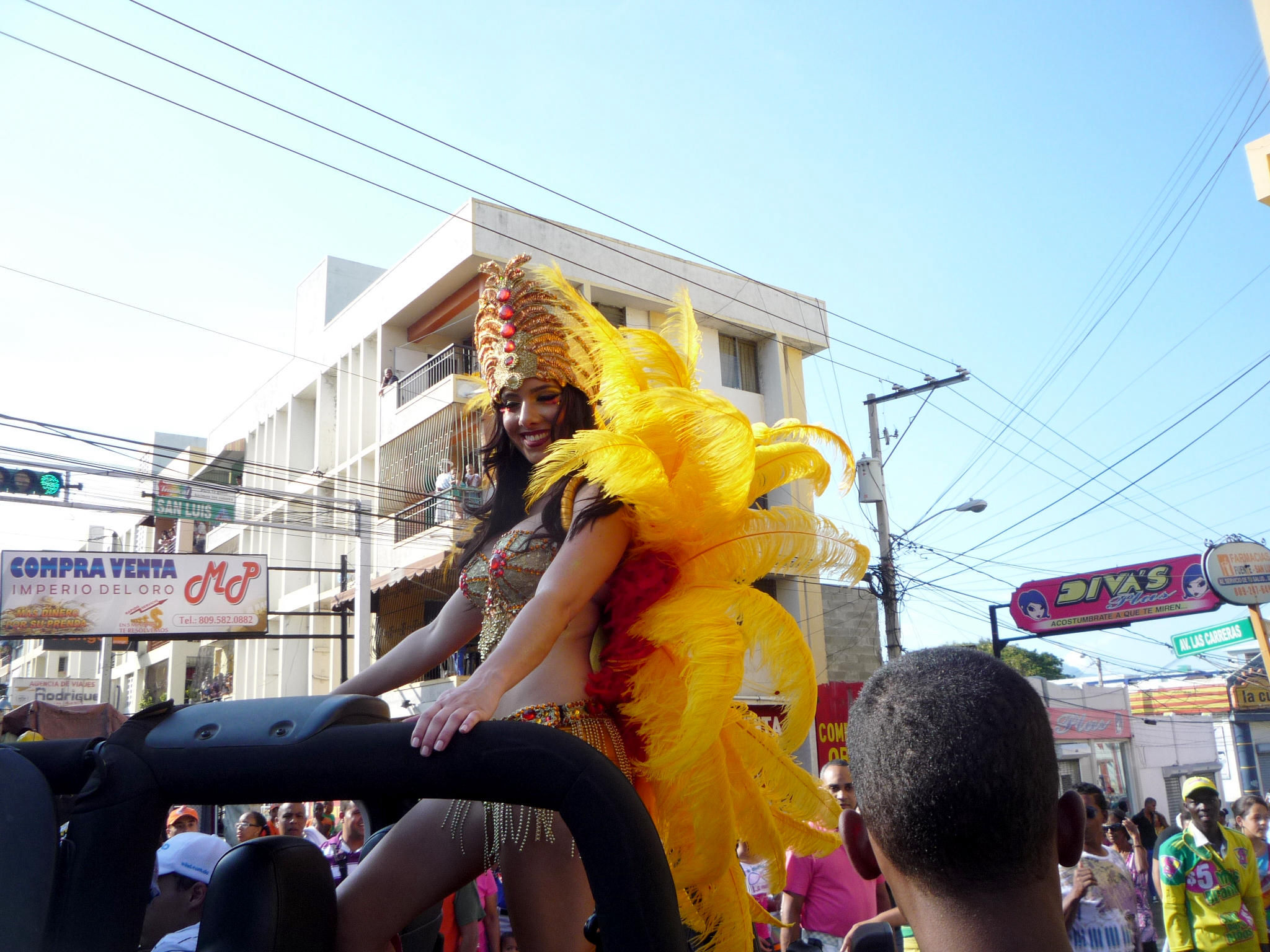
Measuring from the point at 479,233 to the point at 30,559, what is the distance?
8.75m

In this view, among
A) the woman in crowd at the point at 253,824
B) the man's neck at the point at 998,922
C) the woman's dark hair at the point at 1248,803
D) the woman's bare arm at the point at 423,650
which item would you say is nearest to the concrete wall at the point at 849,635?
the woman's dark hair at the point at 1248,803

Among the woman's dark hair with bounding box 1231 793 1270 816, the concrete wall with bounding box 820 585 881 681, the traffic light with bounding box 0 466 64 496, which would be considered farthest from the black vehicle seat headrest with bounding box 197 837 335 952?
the concrete wall with bounding box 820 585 881 681

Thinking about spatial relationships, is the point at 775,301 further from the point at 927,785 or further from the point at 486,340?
the point at 927,785

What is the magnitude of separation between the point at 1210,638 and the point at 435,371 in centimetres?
1379

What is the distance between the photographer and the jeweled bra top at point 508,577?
2.19m

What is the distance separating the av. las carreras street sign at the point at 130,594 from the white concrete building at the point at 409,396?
882 millimetres

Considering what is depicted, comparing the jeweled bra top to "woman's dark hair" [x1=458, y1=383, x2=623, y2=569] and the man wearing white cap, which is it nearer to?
"woman's dark hair" [x1=458, y1=383, x2=623, y2=569]

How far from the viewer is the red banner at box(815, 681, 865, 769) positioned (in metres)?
13.9

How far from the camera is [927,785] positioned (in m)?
1.10

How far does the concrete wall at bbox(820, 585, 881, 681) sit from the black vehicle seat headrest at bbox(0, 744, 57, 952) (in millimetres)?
18803

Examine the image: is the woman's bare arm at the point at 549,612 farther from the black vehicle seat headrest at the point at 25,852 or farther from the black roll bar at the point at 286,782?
the black vehicle seat headrest at the point at 25,852

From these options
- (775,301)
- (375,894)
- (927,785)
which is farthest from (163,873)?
(775,301)

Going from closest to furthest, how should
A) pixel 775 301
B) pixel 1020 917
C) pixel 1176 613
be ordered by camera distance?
pixel 1020 917, pixel 1176 613, pixel 775 301

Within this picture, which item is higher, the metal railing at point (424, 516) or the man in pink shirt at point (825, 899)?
the metal railing at point (424, 516)
